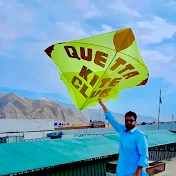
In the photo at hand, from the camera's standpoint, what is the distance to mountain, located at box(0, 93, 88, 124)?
163650 mm

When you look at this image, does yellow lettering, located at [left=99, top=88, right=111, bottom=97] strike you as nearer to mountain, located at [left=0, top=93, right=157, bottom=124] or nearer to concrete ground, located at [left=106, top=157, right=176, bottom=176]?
concrete ground, located at [left=106, top=157, right=176, bottom=176]

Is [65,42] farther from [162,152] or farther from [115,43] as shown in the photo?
[162,152]

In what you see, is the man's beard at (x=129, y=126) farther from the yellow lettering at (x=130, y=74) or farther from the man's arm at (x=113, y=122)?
the yellow lettering at (x=130, y=74)

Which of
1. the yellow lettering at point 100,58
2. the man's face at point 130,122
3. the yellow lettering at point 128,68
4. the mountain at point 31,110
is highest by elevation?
the yellow lettering at point 100,58

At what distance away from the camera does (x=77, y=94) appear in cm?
630

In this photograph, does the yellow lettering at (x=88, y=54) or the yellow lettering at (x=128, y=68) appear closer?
the yellow lettering at (x=88, y=54)

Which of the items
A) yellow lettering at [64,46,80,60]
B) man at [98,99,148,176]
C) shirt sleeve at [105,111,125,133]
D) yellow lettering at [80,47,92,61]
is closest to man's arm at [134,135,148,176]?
man at [98,99,148,176]

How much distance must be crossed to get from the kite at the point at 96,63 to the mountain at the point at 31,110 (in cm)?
15257

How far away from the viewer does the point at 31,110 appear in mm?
172125

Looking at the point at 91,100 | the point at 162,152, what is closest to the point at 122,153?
the point at 91,100

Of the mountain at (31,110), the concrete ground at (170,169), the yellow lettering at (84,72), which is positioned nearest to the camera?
the yellow lettering at (84,72)

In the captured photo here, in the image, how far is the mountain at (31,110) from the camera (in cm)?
16365

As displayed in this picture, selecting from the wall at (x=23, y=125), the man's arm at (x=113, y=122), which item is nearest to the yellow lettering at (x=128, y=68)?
the man's arm at (x=113, y=122)

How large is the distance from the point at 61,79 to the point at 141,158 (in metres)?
2.38
